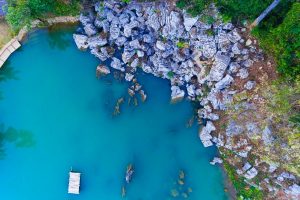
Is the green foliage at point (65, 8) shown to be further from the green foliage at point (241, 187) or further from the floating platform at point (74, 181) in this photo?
the green foliage at point (241, 187)

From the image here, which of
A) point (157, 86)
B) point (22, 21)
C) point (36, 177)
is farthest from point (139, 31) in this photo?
point (36, 177)

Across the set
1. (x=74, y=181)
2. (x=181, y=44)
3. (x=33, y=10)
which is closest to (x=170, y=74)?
(x=181, y=44)

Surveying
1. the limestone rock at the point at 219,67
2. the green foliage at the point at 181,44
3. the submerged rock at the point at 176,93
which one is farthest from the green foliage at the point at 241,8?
the submerged rock at the point at 176,93

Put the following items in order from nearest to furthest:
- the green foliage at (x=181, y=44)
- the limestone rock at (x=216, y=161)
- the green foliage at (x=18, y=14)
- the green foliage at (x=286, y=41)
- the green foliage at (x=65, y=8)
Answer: the green foliage at (x=286, y=41) < the green foliage at (x=18, y=14) < the green foliage at (x=181, y=44) < the green foliage at (x=65, y=8) < the limestone rock at (x=216, y=161)

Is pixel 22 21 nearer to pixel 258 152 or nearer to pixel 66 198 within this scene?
pixel 66 198

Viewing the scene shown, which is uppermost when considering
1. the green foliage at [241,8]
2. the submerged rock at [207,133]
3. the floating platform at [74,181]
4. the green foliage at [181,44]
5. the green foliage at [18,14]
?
the green foliage at [241,8]

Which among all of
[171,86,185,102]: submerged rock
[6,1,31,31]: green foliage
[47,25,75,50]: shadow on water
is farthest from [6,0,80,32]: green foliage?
[171,86,185,102]: submerged rock
